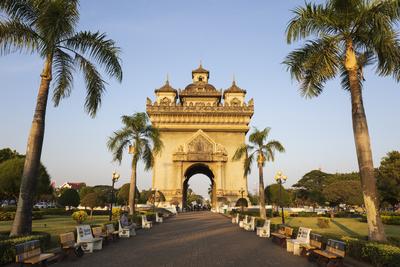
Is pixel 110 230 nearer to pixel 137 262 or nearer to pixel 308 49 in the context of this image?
pixel 137 262

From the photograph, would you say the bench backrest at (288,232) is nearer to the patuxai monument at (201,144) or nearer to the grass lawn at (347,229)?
the grass lawn at (347,229)

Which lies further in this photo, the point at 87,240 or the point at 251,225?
the point at 251,225

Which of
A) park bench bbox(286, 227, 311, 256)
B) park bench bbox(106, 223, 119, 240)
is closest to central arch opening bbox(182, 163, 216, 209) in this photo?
park bench bbox(106, 223, 119, 240)

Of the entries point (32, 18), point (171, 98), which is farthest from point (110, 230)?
point (171, 98)

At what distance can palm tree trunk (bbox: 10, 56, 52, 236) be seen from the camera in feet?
35.8

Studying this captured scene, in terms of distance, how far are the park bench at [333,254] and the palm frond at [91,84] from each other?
9580 mm

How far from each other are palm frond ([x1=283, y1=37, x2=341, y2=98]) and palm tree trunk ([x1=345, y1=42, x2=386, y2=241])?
0.62 meters

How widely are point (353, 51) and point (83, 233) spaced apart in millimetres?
11485

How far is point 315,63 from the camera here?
1304cm

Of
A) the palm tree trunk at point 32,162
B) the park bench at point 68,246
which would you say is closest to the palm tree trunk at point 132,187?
the palm tree trunk at point 32,162

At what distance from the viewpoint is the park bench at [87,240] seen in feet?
39.4

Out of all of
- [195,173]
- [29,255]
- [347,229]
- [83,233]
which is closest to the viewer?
[29,255]

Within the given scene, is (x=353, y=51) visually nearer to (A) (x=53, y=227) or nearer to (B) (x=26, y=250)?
(B) (x=26, y=250)

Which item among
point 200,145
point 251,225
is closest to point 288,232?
point 251,225
